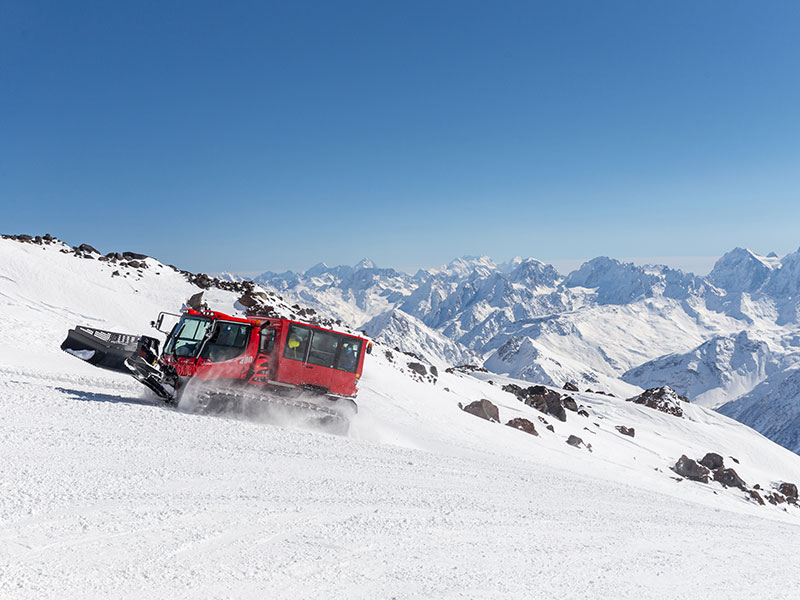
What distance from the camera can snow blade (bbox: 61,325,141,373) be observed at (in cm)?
1603

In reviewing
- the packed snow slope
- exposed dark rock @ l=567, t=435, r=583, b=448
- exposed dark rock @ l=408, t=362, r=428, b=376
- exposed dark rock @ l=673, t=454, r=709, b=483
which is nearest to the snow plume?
the packed snow slope

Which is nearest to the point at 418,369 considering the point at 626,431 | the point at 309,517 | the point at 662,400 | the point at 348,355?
the point at 626,431

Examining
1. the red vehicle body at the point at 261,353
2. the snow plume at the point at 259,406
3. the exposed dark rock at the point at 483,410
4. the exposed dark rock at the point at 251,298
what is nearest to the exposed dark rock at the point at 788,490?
the exposed dark rock at the point at 483,410

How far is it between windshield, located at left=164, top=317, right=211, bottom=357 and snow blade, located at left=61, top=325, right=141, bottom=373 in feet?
5.04

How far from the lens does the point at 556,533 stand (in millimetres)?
8602

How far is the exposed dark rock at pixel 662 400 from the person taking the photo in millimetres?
61906

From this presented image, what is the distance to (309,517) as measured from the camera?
7477mm

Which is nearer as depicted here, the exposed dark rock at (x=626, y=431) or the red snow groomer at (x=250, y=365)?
the red snow groomer at (x=250, y=365)

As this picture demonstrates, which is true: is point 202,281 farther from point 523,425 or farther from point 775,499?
point 775,499

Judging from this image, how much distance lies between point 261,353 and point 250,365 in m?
0.45

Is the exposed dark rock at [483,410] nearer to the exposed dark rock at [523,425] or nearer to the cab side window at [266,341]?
the exposed dark rock at [523,425]

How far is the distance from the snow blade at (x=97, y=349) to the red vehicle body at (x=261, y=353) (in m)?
2.05

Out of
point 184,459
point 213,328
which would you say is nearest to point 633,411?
point 213,328


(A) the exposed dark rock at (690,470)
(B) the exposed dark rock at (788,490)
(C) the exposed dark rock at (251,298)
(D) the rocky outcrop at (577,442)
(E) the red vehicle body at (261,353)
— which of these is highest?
(C) the exposed dark rock at (251,298)
